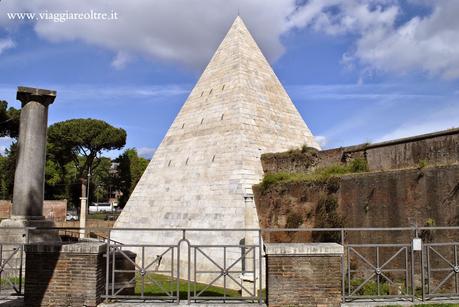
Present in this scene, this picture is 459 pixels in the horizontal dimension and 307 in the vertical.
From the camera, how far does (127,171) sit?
43250 mm

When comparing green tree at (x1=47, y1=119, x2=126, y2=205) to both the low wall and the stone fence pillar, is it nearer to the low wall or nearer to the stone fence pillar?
the low wall

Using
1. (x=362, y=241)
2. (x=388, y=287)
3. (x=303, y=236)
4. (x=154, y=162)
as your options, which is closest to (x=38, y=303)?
(x=388, y=287)

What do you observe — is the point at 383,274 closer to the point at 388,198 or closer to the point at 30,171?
the point at 388,198

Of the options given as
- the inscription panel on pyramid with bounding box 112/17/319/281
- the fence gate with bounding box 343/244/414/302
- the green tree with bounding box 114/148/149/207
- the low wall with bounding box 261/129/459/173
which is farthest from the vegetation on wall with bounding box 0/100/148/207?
the fence gate with bounding box 343/244/414/302

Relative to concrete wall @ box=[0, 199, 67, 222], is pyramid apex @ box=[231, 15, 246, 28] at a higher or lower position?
higher

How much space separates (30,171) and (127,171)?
116 feet

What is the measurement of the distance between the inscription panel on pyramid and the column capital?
575 centimetres

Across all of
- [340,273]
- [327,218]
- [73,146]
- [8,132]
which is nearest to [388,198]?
[327,218]

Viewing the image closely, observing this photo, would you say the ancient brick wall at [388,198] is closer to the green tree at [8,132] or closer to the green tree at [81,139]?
the green tree at [8,132]

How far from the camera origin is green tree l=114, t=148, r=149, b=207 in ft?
→ 137

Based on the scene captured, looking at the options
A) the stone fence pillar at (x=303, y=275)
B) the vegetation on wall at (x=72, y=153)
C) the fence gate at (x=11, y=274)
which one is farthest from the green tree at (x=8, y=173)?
the stone fence pillar at (x=303, y=275)

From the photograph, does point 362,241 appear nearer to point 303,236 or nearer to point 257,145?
point 303,236

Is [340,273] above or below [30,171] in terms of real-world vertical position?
below

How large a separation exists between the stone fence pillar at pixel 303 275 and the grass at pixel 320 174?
588cm
